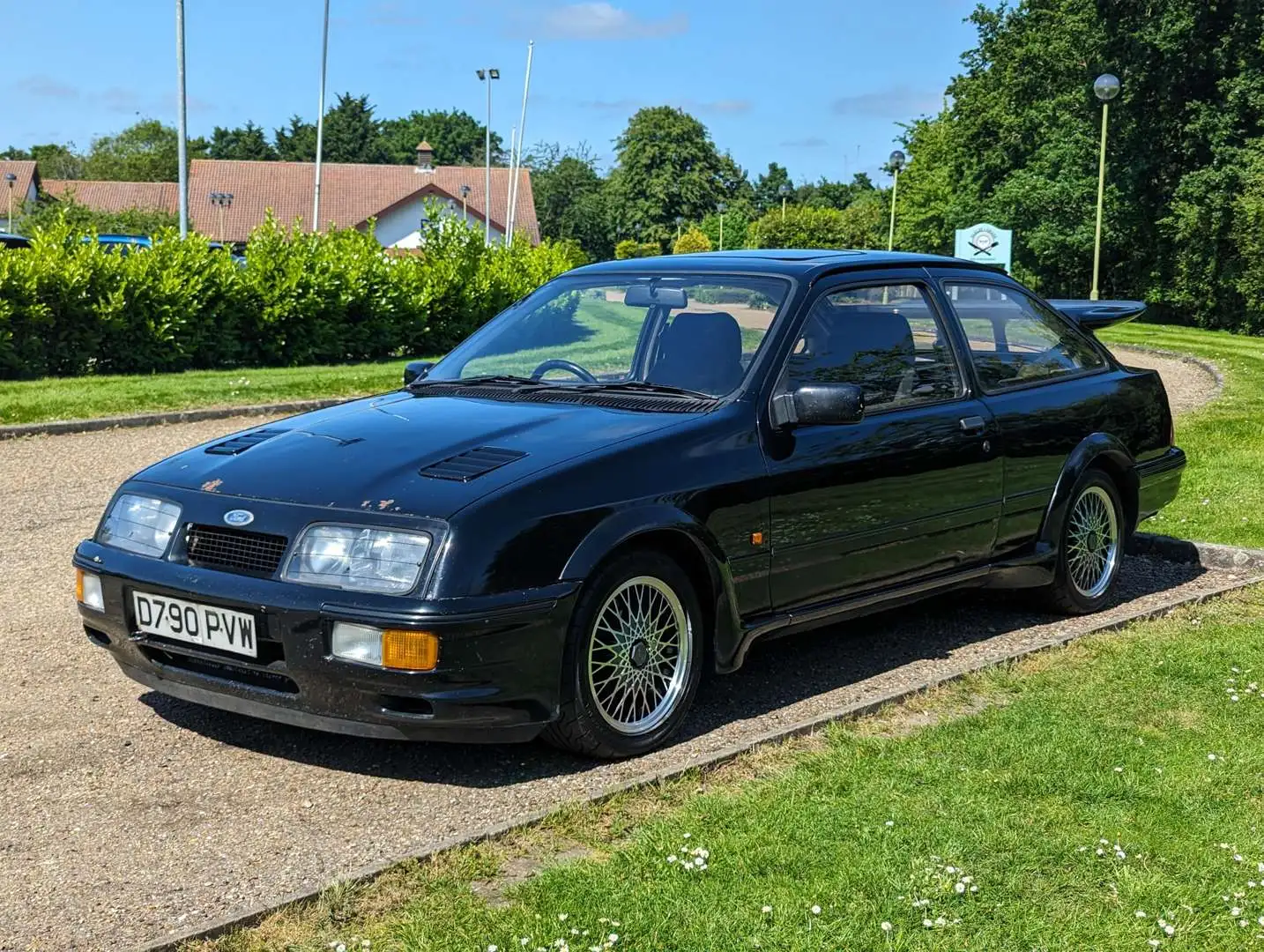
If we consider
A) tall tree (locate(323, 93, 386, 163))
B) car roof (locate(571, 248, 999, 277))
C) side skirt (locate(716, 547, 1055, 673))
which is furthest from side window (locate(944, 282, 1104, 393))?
tall tree (locate(323, 93, 386, 163))

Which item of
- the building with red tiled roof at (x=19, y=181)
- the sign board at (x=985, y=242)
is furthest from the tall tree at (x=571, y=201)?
the sign board at (x=985, y=242)

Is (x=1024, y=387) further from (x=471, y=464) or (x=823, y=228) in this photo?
(x=823, y=228)

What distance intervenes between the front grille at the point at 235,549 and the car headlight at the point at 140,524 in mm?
143

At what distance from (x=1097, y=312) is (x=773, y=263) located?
298cm

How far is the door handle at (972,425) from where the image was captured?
609cm

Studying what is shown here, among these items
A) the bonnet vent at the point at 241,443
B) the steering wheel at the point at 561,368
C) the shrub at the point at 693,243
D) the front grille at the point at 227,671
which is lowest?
the front grille at the point at 227,671

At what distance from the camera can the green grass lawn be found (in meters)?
8.91

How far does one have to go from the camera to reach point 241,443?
202 inches

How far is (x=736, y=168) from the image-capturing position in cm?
11900

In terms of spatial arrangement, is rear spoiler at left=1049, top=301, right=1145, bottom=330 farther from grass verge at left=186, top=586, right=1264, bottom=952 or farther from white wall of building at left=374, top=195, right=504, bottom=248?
white wall of building at left=374, top=195, right=504, bottom=248

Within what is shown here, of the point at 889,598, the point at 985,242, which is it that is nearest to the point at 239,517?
the point at 889,598

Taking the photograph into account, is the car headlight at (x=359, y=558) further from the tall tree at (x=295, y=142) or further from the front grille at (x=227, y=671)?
the tall tree at (x=295, y=142)

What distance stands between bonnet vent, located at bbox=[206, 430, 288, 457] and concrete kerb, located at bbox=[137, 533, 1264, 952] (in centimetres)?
178

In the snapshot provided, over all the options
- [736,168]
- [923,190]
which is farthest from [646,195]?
[923,190]
